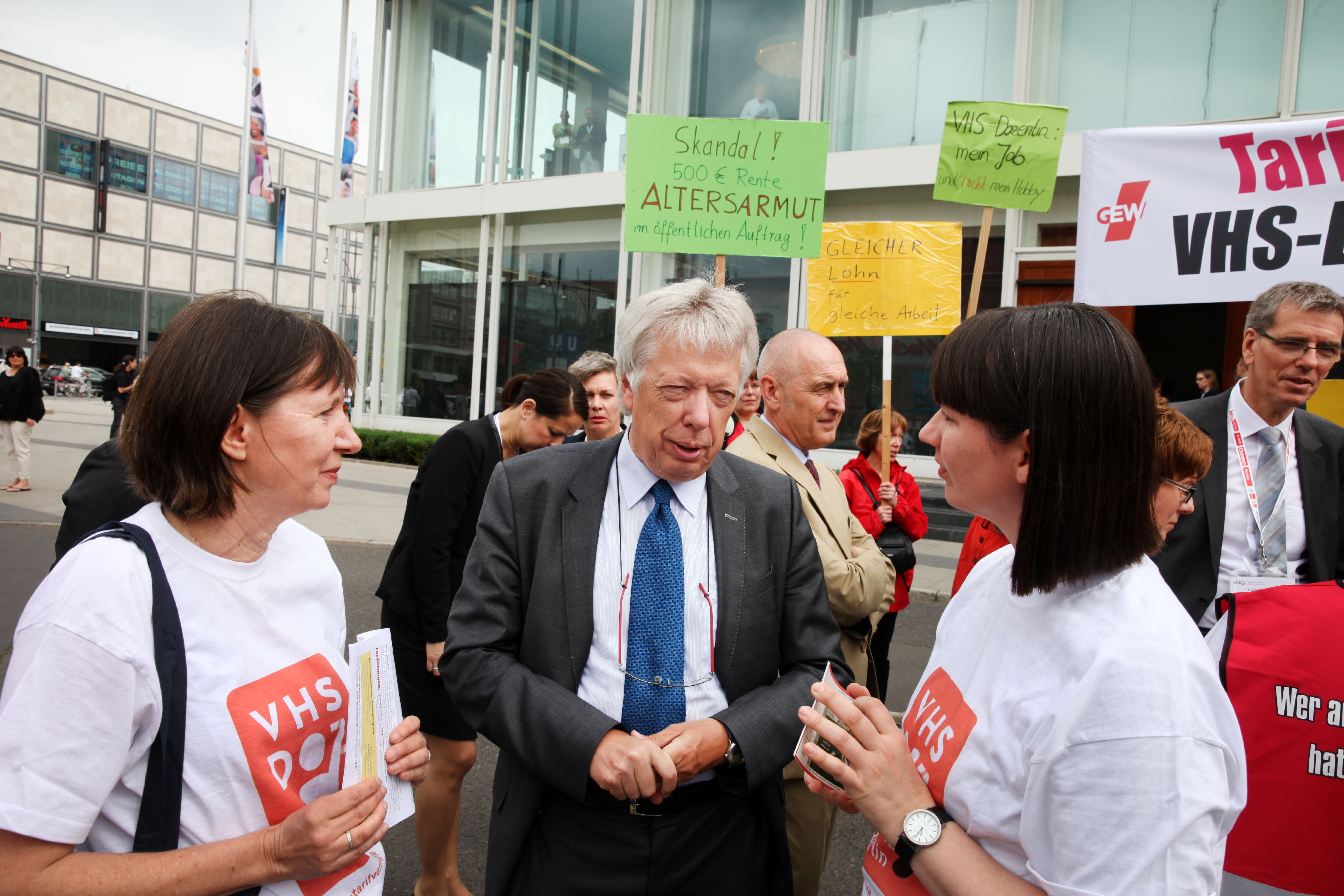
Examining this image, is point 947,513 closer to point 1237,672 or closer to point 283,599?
point 1237,672

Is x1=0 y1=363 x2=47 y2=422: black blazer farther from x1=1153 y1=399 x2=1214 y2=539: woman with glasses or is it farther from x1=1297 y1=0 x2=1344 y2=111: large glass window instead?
x1=1297 y1=0 x2=1344 y2=111: large glass window

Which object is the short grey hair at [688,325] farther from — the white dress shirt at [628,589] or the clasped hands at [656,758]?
the clasped hands at [656,758]

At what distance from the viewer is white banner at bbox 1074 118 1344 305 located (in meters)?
3.63

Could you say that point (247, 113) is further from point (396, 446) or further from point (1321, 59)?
point (1321, 59)

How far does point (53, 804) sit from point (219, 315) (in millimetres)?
839

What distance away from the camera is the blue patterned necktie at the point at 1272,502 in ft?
9.53

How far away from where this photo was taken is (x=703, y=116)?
498 inches

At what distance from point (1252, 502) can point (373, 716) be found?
297 centimetres

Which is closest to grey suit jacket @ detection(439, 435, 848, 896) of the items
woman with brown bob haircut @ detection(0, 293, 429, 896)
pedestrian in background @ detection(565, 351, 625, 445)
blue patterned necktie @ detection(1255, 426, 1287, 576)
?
woman with brown bob haircut @ detection(0, 293, 429, 896)

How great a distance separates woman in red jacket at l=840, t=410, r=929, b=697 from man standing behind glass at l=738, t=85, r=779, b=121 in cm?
1031

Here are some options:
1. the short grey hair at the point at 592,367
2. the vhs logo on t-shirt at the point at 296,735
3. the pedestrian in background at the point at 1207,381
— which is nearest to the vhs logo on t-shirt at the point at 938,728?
the vhs logo on t-shirt at the point at 296,735

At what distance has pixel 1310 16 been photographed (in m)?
10.6

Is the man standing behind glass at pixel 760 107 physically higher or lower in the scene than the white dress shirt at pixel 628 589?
higher

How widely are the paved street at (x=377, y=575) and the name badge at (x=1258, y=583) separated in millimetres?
1779
